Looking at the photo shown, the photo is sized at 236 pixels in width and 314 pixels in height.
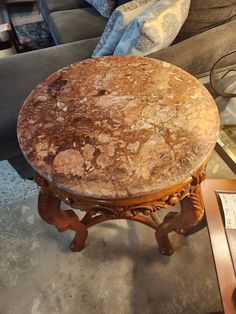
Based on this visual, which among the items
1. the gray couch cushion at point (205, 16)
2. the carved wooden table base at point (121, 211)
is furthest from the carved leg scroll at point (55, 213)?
the gray couch cushion at point (205, 16)

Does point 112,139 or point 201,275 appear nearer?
point 112,139

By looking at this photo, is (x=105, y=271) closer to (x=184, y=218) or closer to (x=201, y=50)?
(x=184, y=218)

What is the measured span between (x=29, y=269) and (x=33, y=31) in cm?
148

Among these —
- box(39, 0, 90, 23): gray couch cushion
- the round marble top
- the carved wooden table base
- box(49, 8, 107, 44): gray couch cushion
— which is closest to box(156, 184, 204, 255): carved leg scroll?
the carved wooden table base

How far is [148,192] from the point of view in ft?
2.16

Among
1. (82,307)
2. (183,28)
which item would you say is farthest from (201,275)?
(183,28)

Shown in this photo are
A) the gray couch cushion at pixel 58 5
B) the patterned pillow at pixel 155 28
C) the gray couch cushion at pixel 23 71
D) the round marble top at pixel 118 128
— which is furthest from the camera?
the gray couch cushion at pixel 58 5

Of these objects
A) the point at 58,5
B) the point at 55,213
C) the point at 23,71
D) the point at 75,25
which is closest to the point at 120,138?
→ the point at 55,213

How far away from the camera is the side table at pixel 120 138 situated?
0.68 metres

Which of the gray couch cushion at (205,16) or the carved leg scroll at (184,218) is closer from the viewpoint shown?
the carved leg scroll at (184,218)

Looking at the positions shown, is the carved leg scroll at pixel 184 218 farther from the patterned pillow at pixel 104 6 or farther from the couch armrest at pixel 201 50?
the patterned pillow at pixel 104 6

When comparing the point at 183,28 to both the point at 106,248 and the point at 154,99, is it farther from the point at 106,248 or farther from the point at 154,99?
the point at 106,248

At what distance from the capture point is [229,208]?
2.90 ft

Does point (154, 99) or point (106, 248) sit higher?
point (154, 99)
